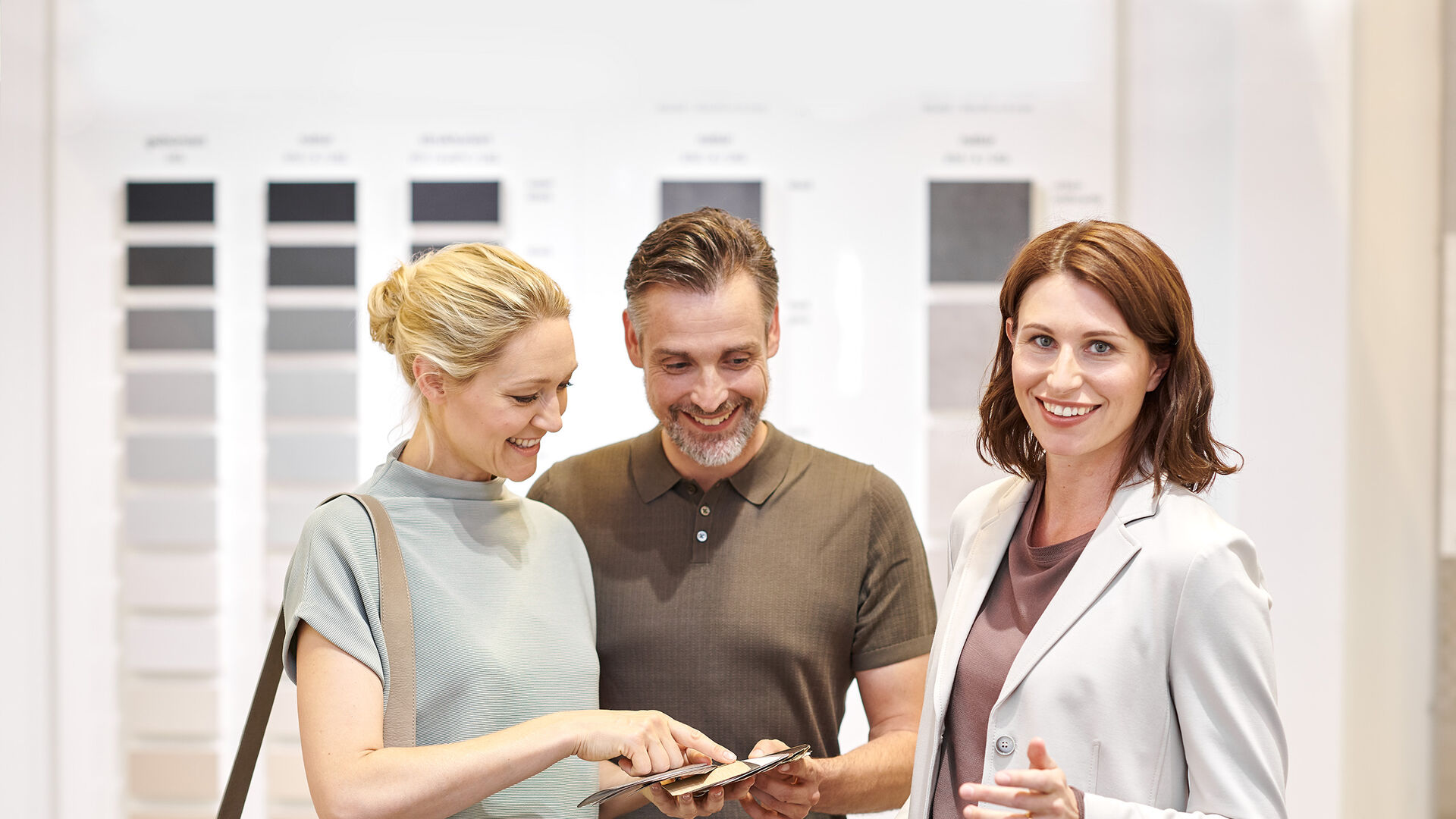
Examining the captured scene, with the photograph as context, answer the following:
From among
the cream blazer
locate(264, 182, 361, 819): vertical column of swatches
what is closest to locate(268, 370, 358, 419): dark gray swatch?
locate(264, 182, 361, 819): vertical column of swatches

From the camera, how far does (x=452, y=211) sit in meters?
3.12

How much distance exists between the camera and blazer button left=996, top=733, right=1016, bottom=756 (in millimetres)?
1497

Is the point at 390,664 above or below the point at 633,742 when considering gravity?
above

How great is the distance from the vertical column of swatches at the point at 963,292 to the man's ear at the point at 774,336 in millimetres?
1087

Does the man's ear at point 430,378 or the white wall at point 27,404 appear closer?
the man's ear at point 430,378

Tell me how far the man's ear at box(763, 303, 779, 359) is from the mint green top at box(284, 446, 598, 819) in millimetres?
587

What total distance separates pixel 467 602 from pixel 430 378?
393 mm

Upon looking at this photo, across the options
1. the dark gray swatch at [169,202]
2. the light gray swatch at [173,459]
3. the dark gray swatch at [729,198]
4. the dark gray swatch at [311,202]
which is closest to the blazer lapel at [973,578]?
the dark gray swatch at [729,198]

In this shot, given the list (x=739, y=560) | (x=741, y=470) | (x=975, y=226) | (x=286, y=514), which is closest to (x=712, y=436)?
(x=741, y=470)

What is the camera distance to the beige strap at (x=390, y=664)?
154cm

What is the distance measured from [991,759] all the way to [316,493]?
2.37 m

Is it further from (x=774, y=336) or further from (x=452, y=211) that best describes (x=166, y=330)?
(x=774, y=336)

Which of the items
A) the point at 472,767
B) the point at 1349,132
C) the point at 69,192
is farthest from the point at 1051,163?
the point at 69,192

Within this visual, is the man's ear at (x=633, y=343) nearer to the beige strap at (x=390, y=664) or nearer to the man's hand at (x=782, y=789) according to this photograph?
the beige strap at (x=390, y=664)
